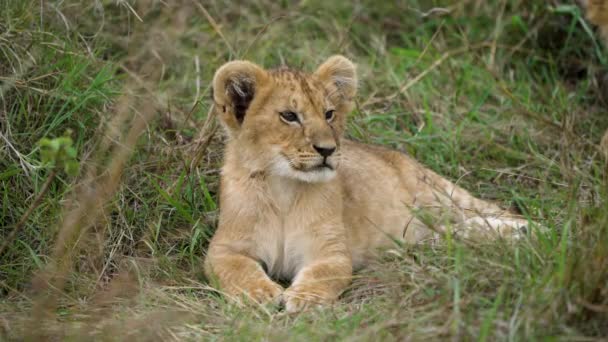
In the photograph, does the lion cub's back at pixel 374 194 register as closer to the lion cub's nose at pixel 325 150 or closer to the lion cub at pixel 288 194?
the lion cub at pixel 288 194

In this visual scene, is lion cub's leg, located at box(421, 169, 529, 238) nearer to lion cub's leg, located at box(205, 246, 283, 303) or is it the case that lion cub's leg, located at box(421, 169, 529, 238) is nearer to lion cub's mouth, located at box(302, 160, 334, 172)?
lion cub's mouth, located at box(302, 160, 334, 172)

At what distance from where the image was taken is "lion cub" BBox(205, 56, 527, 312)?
16.5 feet

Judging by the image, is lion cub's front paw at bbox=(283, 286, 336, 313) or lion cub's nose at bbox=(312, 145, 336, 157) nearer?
lion cub's front paw at bbox=(283, 286, 336, 313)

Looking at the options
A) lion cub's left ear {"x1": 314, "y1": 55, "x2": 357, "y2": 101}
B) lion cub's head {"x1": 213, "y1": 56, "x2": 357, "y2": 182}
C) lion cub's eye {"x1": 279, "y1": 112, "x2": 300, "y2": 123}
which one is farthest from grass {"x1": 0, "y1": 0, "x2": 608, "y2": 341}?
lion cub's left ear {"x1": 314, "y1": 55, "x2": 357, "y2": 101}

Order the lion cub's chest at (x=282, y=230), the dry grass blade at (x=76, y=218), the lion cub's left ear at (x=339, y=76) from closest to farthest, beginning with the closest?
the dry grass blade at (x=76, y=218)
the lion cub's chest at (x=282, y=230)
the lion cub's left ear at (x=339, y=76)

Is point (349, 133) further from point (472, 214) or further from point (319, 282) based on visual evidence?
point (319, 282)

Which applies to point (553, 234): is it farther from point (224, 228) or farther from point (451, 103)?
point (451, 103)

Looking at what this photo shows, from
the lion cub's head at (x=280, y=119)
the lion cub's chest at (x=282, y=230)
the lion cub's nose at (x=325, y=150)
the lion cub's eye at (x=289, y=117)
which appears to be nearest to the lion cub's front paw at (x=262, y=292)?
the lion cub's chest at (x=282, y=230)

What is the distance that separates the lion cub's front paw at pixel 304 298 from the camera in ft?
15.6

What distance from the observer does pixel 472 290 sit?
437 centimetres

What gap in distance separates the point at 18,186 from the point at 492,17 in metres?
4.86

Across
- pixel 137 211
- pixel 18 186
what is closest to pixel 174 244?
pixel 137 211

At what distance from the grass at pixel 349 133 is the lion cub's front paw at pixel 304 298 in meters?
0.09

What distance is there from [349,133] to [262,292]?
2384mm
